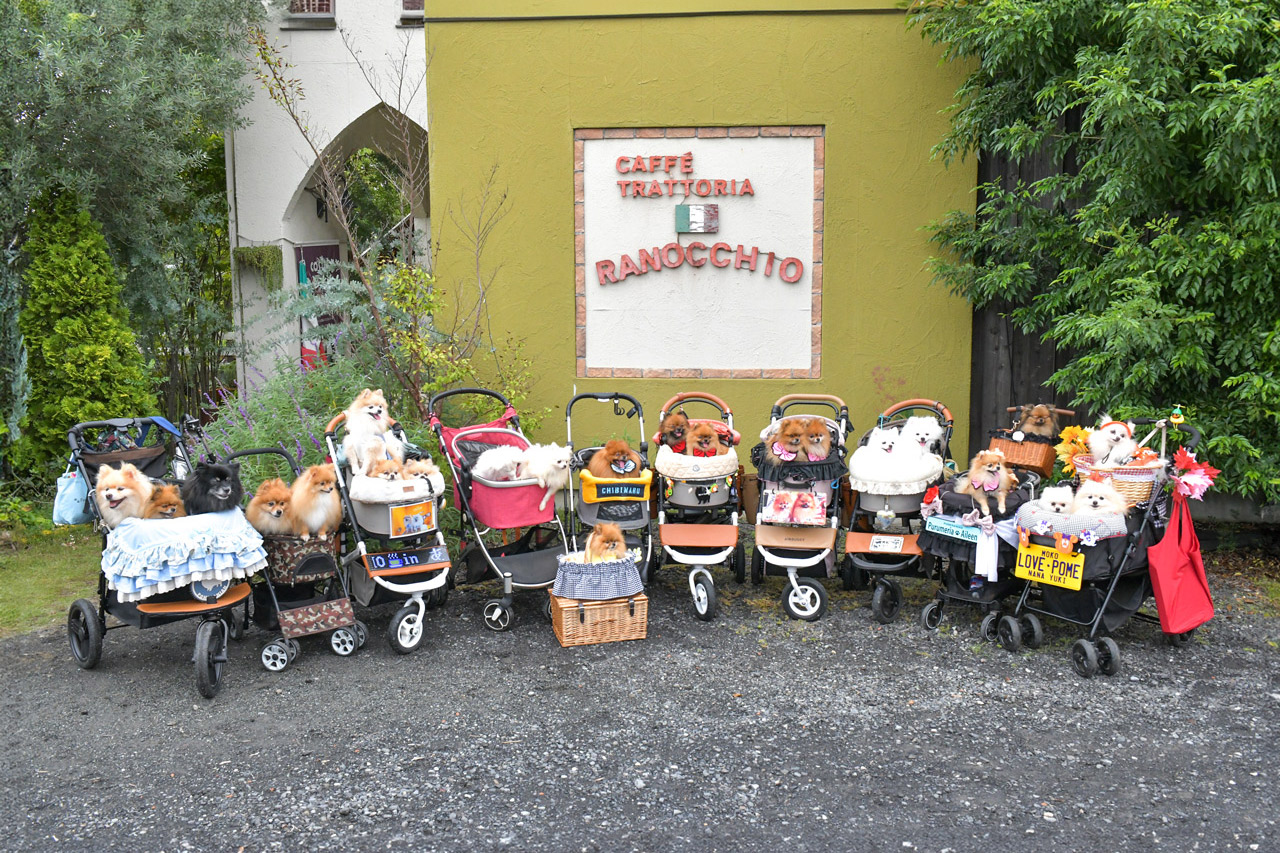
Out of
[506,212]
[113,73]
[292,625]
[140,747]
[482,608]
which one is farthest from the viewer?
[506,212]

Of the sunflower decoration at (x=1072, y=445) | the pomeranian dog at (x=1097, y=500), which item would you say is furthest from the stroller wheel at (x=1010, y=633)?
the sunflower decoration at (x=1072, y=445)

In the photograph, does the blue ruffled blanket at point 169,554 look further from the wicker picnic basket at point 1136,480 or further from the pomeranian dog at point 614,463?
the wicker picnic basket at point 1136,480

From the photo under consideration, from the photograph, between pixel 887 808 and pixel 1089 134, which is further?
pixel 1089 134

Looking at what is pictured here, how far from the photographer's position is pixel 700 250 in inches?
297

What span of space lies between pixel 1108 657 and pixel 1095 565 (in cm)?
44

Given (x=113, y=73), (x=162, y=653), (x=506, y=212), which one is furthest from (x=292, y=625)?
(x=113, y=73)

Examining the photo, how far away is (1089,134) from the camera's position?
572 cm

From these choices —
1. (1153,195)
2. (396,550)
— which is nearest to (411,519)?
(396,550)

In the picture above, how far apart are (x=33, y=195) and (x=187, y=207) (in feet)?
6.73

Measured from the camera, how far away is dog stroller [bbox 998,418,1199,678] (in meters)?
4.50

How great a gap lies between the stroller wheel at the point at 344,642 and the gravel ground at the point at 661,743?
98 mm

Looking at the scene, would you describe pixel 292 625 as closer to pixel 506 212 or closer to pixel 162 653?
pixel 162 653

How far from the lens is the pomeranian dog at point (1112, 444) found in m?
4.80

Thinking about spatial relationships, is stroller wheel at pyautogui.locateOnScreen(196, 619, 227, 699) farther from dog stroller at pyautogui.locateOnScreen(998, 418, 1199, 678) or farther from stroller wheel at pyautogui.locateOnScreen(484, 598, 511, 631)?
dog stroller at pyautogui.locateOnScreen(998, 418, 1199, 678)
